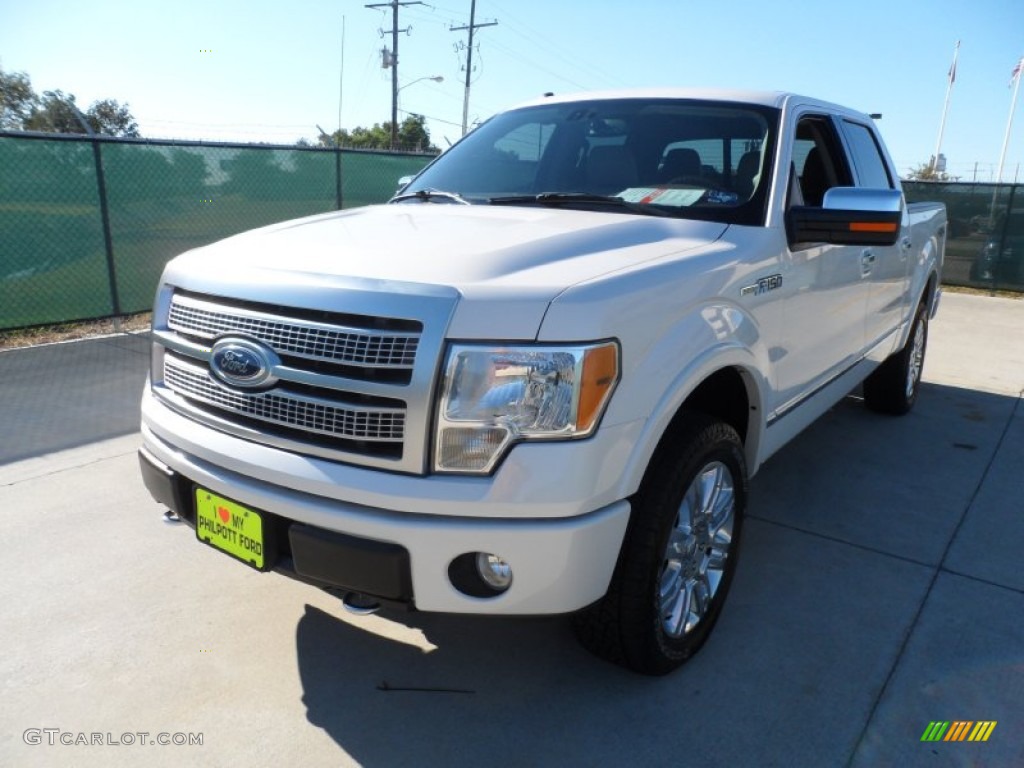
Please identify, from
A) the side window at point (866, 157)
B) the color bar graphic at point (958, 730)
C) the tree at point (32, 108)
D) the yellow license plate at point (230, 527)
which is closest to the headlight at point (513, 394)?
the yellow license plate at point (230, 527)

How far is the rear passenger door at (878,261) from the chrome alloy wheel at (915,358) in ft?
2.02

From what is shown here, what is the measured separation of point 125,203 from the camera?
24.7 ft

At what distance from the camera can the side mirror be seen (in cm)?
271

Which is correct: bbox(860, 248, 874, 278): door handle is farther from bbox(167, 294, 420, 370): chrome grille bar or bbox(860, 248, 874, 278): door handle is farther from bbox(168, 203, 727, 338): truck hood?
bbox(167, 294, 420, 370): chrome grille bar

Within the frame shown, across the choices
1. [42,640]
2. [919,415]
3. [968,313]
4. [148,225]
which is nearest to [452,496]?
[42,640]

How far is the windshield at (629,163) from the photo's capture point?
9.75ft

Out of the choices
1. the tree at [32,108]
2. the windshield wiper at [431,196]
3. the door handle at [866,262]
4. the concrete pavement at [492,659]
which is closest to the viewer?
the concrete pavement at [492,659]

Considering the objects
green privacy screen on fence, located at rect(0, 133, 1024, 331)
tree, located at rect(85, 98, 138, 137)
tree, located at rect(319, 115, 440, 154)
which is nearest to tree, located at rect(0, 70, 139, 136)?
tree, located at rect(85, 98, 138, 137)

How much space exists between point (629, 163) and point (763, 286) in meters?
0.83

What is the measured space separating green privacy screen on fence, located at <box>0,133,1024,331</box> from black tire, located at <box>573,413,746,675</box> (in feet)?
21.3

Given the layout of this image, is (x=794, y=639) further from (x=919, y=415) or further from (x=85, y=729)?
(x=919, y=415)

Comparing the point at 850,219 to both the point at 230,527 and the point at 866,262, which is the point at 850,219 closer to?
the point at 866,262

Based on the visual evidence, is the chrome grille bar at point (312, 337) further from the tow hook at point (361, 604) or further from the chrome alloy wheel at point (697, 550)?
the chrome alloy wheel at point (697, 550)

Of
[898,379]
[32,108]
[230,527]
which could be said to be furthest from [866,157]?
[32,108]
